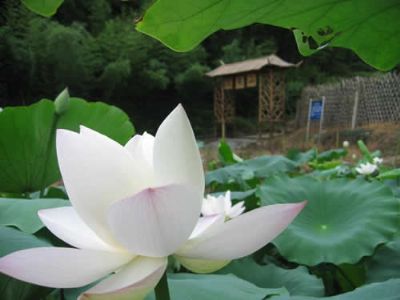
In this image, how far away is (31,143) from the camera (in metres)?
0.75

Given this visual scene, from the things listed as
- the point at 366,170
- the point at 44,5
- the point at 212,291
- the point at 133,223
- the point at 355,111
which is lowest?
the point at 355,111

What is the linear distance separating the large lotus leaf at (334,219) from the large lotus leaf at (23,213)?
36cm

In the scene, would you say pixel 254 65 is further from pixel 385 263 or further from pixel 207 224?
pixel 207 224

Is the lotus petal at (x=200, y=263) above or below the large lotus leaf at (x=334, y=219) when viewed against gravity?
above

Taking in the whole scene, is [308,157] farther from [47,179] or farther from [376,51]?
[376,51]

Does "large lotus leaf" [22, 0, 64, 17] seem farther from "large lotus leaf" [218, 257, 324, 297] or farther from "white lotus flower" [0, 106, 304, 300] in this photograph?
"large lotus leaf" [218, 257, 324, 297]

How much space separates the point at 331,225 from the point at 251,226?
64 centimetres

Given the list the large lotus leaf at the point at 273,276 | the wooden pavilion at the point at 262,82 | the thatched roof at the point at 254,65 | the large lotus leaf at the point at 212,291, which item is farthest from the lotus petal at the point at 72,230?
the wooden pavilion at the point at 262,82

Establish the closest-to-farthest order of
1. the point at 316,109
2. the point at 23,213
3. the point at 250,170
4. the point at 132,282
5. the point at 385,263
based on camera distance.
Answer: the point at 132,282 → the point at 23,213 → the point at 385,263 → the point at 250,170 → the point at 316,109

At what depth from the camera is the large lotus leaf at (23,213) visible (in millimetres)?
445

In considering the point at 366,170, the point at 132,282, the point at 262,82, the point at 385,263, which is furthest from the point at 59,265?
the point at 262,82

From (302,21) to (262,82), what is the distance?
9355 mm

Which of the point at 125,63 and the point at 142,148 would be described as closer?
the point at 142,148

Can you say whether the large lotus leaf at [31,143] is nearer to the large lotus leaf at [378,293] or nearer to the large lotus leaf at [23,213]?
the large lotus leaf at [23,213]
